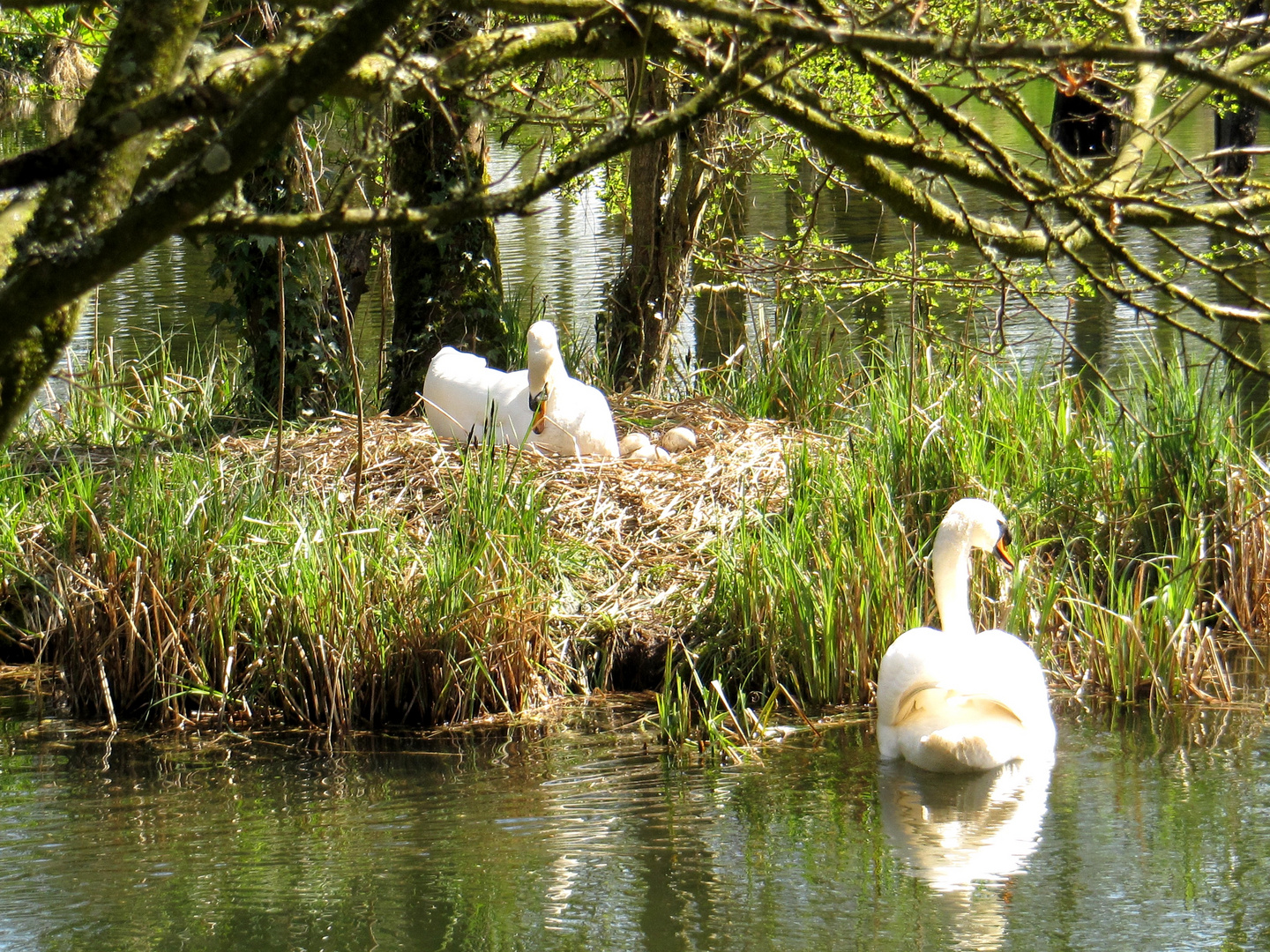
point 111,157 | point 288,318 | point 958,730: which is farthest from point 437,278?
point 111,157

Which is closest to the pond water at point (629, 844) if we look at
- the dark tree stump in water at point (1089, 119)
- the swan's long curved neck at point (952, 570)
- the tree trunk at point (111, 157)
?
the swan's long curved neck at point (952, 570)

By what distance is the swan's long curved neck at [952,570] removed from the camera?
18.0 feet

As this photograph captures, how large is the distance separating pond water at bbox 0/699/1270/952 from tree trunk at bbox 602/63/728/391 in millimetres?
4254

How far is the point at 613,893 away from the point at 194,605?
250 centimetres

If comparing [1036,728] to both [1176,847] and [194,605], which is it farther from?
[194,605]

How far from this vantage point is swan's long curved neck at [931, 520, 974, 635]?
5.49 meters

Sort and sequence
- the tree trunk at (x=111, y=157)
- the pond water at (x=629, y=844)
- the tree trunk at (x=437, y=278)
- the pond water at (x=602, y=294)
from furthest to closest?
the pond water at (x=602, y=294)
the tree trunk at (x=437, y=278)
the pond water at (x=629, y=844)
the tree trunk at (x=111, y=157)

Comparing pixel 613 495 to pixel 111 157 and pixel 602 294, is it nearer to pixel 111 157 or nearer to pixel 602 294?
pixel 111 157

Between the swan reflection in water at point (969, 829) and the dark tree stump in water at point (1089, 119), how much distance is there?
1952 millimetres

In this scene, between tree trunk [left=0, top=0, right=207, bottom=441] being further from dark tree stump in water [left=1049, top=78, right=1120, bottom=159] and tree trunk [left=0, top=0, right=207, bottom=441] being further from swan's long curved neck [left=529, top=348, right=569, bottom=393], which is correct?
swan's long curved neck [left=529, top=348, right=569, bottom=393]

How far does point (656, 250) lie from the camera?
30.2ft

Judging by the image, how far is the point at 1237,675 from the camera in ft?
19.3

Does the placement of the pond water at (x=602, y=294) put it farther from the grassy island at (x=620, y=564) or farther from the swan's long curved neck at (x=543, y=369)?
the grassy island at (x=620, y=564)

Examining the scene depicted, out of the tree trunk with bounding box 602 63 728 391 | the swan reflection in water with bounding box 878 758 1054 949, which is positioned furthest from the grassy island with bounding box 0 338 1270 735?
the tree trunk with bounding box 602 63 728 391
